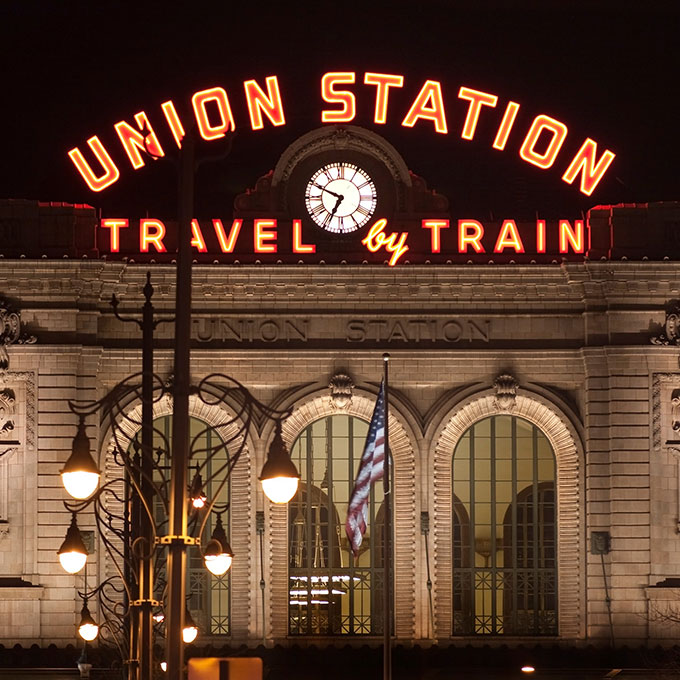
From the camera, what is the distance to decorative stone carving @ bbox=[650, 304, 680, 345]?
55500 millimetres

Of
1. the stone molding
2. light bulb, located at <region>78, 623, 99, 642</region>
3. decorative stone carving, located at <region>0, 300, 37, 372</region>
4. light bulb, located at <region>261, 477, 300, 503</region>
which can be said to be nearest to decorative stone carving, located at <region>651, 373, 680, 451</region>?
the stone molding

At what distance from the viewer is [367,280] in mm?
56531

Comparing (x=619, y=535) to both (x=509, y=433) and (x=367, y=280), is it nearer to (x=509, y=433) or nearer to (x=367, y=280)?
(x=509, y=433)

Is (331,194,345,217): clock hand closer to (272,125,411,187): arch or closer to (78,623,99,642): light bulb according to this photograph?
(272,125,411,187): arch

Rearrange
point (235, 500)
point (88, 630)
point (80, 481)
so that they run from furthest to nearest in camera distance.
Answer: point (235, 500) < point (88, 630) < point (80, 481)

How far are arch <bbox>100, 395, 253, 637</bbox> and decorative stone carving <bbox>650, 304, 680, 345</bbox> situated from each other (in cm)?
1382

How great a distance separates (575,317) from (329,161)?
32.3ft

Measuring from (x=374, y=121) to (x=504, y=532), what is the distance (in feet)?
49.3

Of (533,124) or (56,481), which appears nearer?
(56,481)

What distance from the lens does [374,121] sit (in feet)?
196

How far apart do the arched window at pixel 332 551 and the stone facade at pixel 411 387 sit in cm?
67

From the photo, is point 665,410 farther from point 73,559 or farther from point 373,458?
point 73,559

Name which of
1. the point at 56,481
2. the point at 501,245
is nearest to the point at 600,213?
the point at 501,245

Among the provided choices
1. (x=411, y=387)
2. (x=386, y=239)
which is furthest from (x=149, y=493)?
(x=386, y=239)
